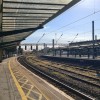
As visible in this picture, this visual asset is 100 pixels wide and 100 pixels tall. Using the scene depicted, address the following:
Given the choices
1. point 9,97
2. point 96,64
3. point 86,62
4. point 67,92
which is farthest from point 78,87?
point 86,62

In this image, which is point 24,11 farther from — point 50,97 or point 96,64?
point 96,64

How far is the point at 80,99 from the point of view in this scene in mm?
16062

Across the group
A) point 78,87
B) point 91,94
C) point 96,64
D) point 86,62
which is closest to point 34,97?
point 91,94

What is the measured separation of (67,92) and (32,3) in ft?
22.7

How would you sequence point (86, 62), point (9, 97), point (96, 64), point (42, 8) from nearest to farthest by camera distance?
point (9, 97) → point (42, 8) → point (96, 64) → point (86, 62)

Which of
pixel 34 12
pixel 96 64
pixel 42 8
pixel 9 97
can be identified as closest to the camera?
pixel 9 97

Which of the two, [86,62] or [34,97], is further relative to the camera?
[86,62]

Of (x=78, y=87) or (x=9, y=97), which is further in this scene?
(x=78, y=87)

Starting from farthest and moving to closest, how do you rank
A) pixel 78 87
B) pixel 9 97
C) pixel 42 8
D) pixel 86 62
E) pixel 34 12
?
pixel 86 62, pixel 78 87, pixel 34 12, pixel 42 8, pixel 9 97

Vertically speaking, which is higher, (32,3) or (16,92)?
(32,3)

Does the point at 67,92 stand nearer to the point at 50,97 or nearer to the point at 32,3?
the point at 50,97

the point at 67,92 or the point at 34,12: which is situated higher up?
the point at 34,12

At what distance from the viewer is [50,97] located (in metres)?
16.5

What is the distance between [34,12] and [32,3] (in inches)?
123
